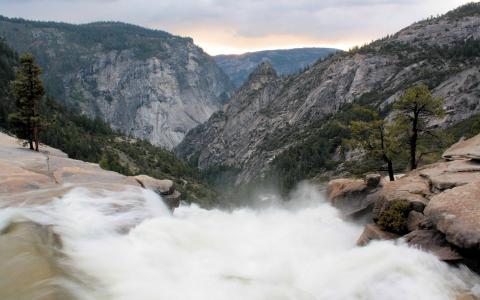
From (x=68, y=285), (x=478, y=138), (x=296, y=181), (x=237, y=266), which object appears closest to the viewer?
(x=68, y=285)

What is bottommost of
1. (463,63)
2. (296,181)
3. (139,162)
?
(296,181)

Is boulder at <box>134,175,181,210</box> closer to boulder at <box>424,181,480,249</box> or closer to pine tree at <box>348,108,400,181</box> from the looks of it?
pine tree at <box>348,108,400,181</box>

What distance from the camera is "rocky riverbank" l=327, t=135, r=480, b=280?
2653cm

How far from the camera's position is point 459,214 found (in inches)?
1077

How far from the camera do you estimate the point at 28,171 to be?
41781 millimetres

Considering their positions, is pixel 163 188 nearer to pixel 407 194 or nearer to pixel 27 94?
pixel 27 94

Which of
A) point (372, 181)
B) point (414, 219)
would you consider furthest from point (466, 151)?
point (372, 181)

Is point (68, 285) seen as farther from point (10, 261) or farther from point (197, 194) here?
point (197, 194)

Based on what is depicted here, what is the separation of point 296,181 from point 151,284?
150 m

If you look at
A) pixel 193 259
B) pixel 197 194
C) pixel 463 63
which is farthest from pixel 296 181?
pixel 193 259

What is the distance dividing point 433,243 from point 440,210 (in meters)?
2.04

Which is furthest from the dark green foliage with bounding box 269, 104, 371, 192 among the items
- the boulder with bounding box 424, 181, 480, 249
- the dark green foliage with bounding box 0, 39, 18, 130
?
the boulder with bounding box 424, 181, 480, 249

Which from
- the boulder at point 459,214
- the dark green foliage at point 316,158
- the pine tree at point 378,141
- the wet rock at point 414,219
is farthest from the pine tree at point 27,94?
the dark green foliage at point 316,158

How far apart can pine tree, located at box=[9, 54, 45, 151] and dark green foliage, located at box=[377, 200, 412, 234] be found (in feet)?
135
